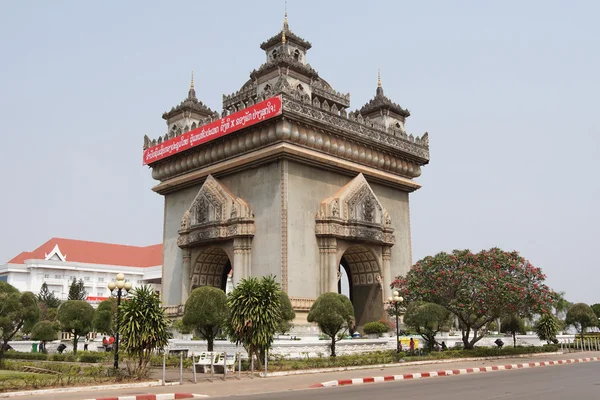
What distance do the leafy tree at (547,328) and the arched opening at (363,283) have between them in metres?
10.5

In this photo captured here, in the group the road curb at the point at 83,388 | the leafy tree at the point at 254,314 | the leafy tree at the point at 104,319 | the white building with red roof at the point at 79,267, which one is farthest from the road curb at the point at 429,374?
the white building with red roof at the point at 79,267

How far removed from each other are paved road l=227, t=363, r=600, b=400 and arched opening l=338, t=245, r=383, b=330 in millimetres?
15429

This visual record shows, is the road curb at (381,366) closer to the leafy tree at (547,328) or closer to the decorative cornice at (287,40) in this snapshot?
the leafy tree at (547,328)

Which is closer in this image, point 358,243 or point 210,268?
point 358,243

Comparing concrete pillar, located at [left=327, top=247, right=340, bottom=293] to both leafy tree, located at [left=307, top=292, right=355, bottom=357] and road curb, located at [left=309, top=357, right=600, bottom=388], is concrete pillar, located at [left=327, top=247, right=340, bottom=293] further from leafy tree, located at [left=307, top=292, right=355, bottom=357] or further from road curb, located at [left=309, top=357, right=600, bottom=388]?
road curb, located at [left=309, top=357, right=600, bottom=388]

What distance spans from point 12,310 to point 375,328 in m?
16.8

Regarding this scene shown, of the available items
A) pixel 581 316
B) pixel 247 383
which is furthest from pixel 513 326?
pixel 247 383

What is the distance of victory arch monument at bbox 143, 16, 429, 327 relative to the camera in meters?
30.1

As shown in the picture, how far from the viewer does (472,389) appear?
1470cm

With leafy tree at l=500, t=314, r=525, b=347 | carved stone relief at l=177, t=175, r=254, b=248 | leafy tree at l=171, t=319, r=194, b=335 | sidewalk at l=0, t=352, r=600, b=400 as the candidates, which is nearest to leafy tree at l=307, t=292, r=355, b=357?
sidewalk at l=0, t=352, r=600, b=400

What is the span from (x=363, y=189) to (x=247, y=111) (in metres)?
7.54

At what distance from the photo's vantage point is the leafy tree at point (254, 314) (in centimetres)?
1983

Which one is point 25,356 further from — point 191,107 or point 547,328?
point 547,328

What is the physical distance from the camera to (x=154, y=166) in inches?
1487
